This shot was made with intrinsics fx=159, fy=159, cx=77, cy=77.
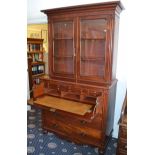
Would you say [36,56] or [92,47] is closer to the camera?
[92,47]

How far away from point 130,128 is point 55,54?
6.92 feet

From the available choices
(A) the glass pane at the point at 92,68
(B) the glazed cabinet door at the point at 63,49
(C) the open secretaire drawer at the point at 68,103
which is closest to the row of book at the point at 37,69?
(C) the open secretaire drawer at the point at 68,103

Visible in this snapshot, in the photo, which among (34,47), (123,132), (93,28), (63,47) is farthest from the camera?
(34,47)

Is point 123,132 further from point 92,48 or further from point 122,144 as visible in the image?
point 92,48

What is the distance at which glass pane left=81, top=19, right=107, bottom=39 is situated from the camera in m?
2.06

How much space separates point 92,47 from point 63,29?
533 mm

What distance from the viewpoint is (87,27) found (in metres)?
2.15

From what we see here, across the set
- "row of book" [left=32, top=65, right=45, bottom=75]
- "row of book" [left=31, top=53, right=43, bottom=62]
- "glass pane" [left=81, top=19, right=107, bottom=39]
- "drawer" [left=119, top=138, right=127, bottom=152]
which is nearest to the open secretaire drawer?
"drawer" [left=119, top=138, right=127, bottom=152]

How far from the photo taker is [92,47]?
222 cm

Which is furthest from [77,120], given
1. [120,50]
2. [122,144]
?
[120,50]

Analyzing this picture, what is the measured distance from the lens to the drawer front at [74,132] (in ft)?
7.33
